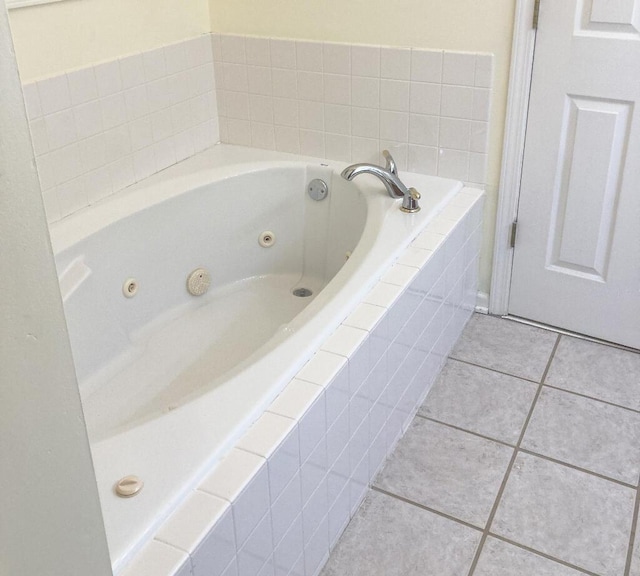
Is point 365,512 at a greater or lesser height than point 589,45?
lesser

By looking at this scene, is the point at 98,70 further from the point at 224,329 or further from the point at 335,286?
the point at 335,286

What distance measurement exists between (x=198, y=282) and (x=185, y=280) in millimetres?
50

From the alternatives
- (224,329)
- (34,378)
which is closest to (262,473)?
(34,378)

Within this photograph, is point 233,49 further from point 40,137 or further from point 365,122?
point 40,137

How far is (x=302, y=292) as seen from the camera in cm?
249

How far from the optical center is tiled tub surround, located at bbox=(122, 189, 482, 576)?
1.17 m

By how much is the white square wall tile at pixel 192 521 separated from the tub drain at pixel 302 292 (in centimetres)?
131

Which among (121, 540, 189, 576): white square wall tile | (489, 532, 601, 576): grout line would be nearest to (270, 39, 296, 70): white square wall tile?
(489, 532, 601, 576): grout line

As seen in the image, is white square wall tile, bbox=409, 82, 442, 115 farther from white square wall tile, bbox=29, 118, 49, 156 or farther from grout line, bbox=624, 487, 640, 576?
grout line, bbox=624, 487, 640, 576

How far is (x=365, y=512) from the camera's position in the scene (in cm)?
176

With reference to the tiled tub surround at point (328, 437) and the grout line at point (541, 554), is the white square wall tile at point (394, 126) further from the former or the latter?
the grout line at point (541, 554)

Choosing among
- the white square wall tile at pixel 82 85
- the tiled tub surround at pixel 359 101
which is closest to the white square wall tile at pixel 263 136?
the tiled tub surround at pixel 359 101

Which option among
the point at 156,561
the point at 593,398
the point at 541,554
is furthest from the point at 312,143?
the point at 156,561

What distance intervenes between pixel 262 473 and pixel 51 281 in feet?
2.50
